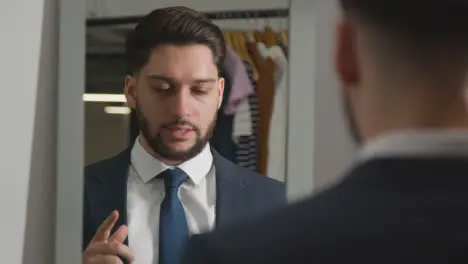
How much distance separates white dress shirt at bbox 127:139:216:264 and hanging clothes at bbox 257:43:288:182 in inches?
4.6

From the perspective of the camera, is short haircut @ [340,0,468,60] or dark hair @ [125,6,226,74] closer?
short haircut @ [340,0,468,60]

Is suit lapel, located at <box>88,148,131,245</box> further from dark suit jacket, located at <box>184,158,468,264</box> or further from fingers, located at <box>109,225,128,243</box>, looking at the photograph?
dark suit jacket, located at <box>184,158,468,264</box>

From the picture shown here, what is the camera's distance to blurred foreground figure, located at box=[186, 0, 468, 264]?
51 cm

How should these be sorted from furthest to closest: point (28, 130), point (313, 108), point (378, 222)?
point (28, 130) < point (313, 108) < point (378, 222)

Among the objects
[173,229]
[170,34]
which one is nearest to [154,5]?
[170,34]

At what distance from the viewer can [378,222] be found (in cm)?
52

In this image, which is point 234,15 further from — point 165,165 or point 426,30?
point 426,30

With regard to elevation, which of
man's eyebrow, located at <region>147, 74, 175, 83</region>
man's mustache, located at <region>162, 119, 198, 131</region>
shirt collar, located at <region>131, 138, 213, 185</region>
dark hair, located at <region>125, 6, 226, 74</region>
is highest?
dark hair, located at <region>125, 6, 226, 74</region>

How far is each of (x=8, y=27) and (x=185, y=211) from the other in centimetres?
48

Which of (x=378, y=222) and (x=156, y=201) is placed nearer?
(x=378, y=222)

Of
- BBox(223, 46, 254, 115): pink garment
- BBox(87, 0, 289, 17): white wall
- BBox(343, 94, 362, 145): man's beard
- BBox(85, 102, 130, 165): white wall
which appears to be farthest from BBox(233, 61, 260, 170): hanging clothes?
BBox(343, 94, 362, 145): man's beard

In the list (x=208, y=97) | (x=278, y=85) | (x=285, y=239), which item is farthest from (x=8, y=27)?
(x=285, y=239)

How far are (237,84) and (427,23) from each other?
741 millimetres

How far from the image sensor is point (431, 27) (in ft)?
1.73
